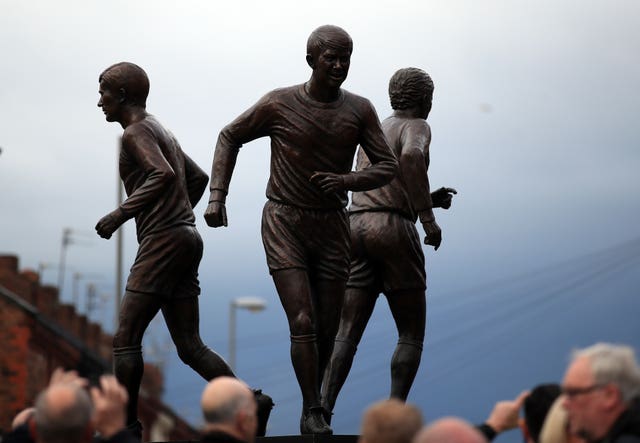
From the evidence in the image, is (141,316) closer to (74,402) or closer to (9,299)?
(74,402)

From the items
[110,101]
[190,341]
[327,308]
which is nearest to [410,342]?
[327,308]

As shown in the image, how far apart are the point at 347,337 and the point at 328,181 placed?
198 cm

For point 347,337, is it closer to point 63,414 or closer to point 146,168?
point 146,168

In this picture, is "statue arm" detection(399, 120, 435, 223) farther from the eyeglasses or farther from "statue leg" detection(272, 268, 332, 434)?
the eyeglasses

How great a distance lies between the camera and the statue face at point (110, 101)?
542 inches

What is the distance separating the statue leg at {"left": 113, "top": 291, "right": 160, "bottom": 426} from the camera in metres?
13.3

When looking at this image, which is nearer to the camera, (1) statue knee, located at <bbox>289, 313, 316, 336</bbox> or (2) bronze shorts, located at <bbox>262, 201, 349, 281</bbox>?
(1) statue knee, located at <bbox>289, 313, 316, 336</bbox>

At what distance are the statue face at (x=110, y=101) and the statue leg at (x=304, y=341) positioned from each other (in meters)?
1.88

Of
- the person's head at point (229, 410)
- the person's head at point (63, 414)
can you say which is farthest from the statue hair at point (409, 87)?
the person's head at point (63, 414)

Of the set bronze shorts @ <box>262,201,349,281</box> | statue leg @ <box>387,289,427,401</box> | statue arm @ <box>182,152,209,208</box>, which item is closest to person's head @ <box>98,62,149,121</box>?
statue arm @ <box>182,152,209,208</box>

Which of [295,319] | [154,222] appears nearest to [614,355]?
[295,319]

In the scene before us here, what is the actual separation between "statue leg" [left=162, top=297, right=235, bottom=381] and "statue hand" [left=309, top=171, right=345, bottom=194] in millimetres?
1535

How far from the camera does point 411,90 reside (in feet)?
49.6

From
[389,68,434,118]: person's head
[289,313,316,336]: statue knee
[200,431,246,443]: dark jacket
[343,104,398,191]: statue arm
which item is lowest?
[200,431,246,443]: dark jacket
